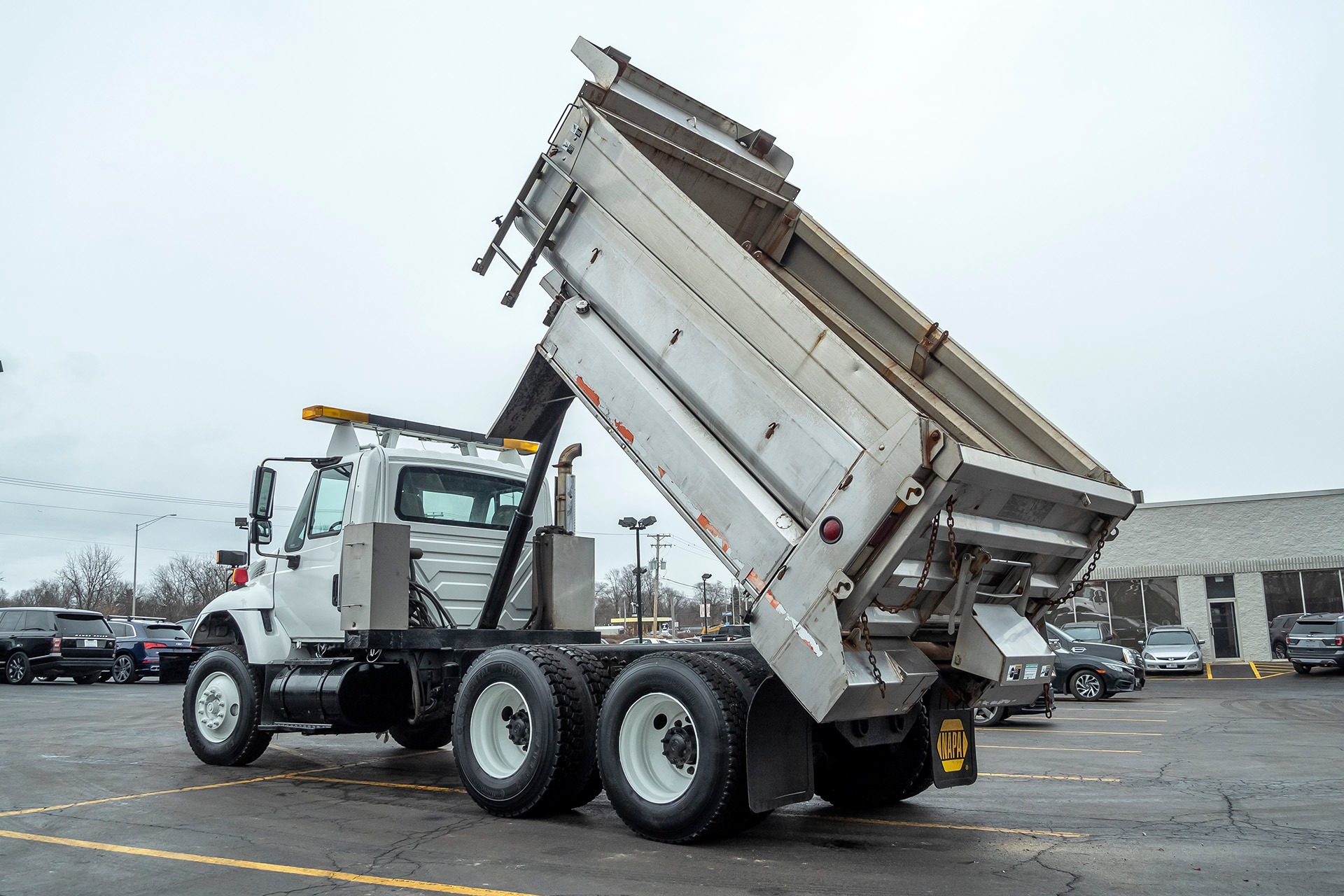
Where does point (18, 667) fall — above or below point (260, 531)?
below

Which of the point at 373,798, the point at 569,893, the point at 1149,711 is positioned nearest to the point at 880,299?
the point at 569,893

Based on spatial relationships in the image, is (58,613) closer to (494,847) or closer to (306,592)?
(306,592)

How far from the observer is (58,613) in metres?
24.2

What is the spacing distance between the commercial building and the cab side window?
27912 mm

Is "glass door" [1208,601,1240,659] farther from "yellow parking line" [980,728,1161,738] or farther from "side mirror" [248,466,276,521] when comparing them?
"side mirror" [248,466,276,521]

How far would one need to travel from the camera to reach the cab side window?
8.58 metres

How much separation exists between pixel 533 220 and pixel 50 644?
73.8 feet

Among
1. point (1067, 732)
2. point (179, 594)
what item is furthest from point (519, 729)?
point (179, 594)

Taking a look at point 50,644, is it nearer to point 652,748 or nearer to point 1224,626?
point 652,748

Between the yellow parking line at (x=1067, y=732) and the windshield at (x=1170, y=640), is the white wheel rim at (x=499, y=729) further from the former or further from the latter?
the windshield at (x=1170, y=640)

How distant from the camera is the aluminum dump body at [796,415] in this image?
4.94 metres

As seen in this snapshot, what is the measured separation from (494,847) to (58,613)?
2299 cm

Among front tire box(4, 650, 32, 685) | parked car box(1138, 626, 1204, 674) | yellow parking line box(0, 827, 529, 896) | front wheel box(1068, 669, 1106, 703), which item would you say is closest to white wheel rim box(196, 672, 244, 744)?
yellow parking line box(0, 827, 529, 896)

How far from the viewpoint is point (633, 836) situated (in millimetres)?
6059
